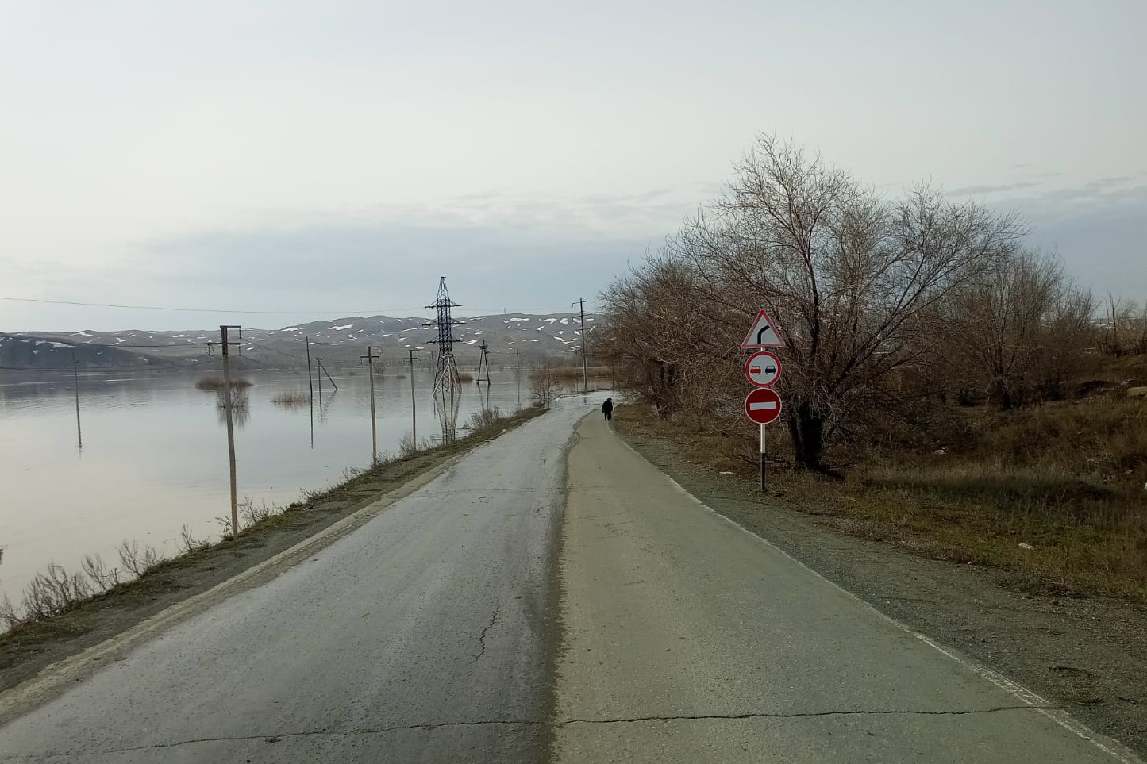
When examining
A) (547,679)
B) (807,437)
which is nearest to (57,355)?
(807,437)

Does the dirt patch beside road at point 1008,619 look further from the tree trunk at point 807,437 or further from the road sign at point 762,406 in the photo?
the tree trunk at point 807,437

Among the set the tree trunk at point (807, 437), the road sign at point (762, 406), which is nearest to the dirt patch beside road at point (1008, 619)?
the road sign at point (762, 406)

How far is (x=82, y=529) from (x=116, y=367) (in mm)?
180827

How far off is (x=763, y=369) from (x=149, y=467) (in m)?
29.2

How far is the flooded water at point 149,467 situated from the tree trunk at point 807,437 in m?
13.2

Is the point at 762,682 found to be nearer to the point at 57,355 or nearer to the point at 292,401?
the point at 292,401

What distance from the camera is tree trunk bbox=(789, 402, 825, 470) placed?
17766mm

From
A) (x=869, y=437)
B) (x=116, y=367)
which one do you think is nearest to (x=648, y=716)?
(x=869, y=437)

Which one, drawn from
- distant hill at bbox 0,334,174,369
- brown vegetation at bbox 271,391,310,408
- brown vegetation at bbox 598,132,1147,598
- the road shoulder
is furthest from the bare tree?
distant hill at bbox 0,334,174,369

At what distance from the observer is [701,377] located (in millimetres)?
17641

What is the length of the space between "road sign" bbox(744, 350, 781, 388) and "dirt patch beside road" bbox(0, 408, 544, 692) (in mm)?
7109

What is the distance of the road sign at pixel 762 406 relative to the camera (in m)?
14.6

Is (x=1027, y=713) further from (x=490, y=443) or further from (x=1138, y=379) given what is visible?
(x=1138, y=379)

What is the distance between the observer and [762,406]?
1460 centimetres
